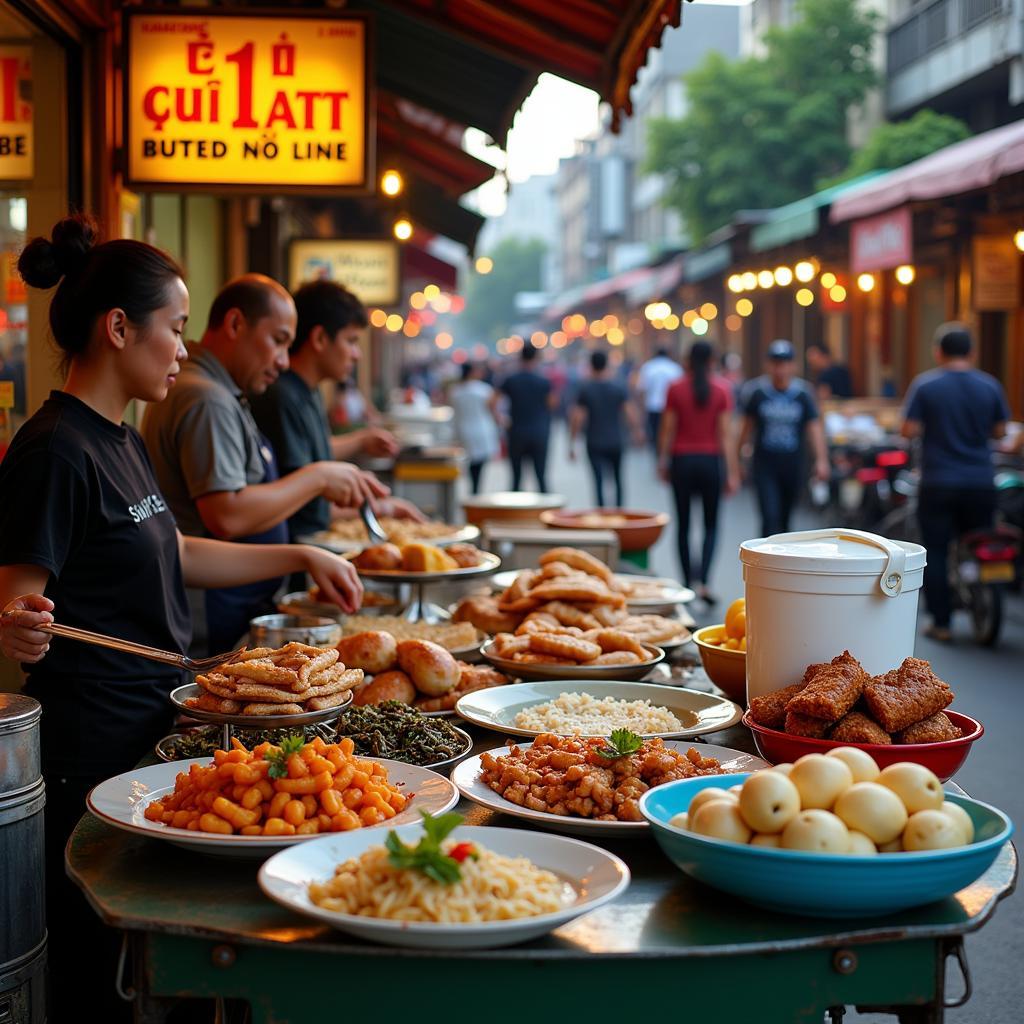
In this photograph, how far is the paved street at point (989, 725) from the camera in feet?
14.9

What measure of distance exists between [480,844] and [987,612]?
8561mm

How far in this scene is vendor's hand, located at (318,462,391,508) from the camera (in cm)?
490

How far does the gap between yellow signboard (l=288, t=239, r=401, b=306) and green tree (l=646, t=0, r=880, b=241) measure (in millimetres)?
23698

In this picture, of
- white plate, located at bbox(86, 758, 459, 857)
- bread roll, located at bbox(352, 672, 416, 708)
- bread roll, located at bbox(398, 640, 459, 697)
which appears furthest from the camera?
bread roll, located at bbox(398, 640, 459, 697)

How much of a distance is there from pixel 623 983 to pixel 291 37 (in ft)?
13.9

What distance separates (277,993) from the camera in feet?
7.36

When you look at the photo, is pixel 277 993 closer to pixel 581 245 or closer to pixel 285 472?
pixel 285 472

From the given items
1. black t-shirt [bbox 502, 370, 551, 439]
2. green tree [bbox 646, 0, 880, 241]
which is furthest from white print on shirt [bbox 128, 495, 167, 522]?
green tree [bbox 646, 0, 880, 241]

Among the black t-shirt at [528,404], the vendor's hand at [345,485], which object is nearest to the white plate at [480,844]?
the vendor's hand at [345,485]

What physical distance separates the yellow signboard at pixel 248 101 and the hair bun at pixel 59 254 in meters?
1.87

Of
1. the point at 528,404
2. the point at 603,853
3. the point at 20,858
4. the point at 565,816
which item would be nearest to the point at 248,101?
the point at 20,858

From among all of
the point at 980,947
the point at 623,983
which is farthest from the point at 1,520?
the point at 980,947

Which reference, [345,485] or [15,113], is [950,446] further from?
[15,113]

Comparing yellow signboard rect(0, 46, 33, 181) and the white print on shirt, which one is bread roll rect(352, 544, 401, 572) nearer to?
the white print on shirt
